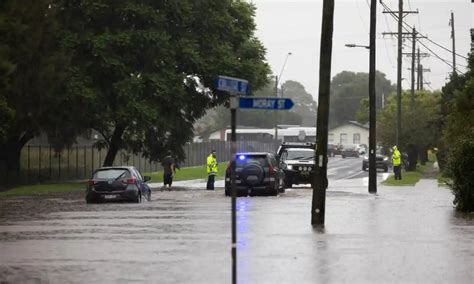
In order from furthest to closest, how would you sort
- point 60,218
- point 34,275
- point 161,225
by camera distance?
point 60,218
point 161,225
point 34,275

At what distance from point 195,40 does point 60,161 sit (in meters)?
12.8

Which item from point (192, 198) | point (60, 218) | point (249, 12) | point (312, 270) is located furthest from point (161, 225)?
point (249, 12)

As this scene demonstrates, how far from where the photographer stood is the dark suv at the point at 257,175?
124 feet

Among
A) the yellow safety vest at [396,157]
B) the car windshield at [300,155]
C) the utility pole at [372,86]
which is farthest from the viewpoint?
the yellow safety vest at [396,157]

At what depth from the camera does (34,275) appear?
1495 cm

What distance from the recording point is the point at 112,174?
33.9 meters

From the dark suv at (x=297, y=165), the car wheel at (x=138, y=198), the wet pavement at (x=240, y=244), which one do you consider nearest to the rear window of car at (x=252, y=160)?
the car wheel at (x=138, y=198)

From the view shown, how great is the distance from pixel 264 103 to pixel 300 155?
3202 cm

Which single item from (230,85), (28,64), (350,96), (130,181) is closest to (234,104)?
(230,85)

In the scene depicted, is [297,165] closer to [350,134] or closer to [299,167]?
[299,167]

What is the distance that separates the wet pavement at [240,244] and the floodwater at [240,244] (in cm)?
2

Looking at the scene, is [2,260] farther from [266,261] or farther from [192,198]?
[192,198]

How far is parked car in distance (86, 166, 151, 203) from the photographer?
33.7 meters

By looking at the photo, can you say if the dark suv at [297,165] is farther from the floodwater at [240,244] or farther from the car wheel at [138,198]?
the floodwater at [240,244]
